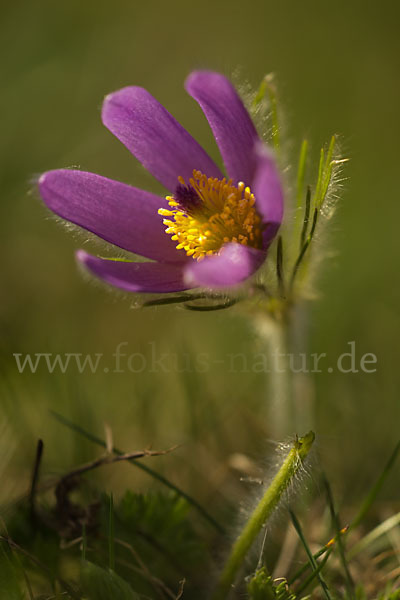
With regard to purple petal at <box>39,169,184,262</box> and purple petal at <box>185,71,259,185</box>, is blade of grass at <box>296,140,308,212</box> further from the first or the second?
purple petal at <box>39,169,184,262</box>

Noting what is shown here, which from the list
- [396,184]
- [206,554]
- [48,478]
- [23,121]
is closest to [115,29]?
[23,121]

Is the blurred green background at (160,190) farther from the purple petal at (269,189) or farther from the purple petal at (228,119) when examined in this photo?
the purple petal at (269,189)

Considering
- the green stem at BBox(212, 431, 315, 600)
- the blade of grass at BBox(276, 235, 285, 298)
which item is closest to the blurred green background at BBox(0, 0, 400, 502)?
the blade of grass at BBox(276, 235, 285, 298)

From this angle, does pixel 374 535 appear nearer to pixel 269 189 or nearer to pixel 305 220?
pixel 305 220

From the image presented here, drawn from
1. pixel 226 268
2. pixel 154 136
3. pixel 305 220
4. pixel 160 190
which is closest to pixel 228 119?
pixel 154 136

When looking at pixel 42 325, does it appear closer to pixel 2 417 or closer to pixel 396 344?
pixel 2 417
